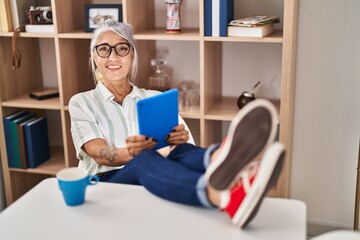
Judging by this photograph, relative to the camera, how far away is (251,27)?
2.28m

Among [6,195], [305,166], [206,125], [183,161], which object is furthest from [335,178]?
[6,195]

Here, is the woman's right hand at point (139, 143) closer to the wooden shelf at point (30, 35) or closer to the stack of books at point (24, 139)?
the wooden shelf at point (30, 35)

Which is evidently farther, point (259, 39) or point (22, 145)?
point (22, 145)

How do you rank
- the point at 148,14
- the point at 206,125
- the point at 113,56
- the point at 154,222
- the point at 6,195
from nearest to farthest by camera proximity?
the point at 154,222 < the point at 113,56 < the point at 206,125 < the point at 148,14 < the point at 6,195

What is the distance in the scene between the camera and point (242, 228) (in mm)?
1178

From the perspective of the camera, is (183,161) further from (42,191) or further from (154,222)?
(42,191)

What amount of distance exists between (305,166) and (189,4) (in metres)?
1.12

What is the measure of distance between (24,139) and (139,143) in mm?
1432

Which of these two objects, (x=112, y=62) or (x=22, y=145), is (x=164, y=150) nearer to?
(x=112, y=62)

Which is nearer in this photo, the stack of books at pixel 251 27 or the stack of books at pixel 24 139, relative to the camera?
the stack of books at pixel 251 27

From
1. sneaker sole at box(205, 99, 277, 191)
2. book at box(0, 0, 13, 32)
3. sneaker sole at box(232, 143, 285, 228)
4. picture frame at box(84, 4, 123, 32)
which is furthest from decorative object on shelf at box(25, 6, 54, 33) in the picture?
sneaker sole at box(232, 143, 285, 228)

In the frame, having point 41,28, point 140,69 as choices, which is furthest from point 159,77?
point 41,28

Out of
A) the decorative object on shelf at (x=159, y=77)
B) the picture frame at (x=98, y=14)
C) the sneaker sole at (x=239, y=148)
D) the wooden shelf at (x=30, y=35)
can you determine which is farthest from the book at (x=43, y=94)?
the sneaker sole at (x=239, y=148)

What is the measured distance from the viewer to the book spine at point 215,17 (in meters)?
2.31
